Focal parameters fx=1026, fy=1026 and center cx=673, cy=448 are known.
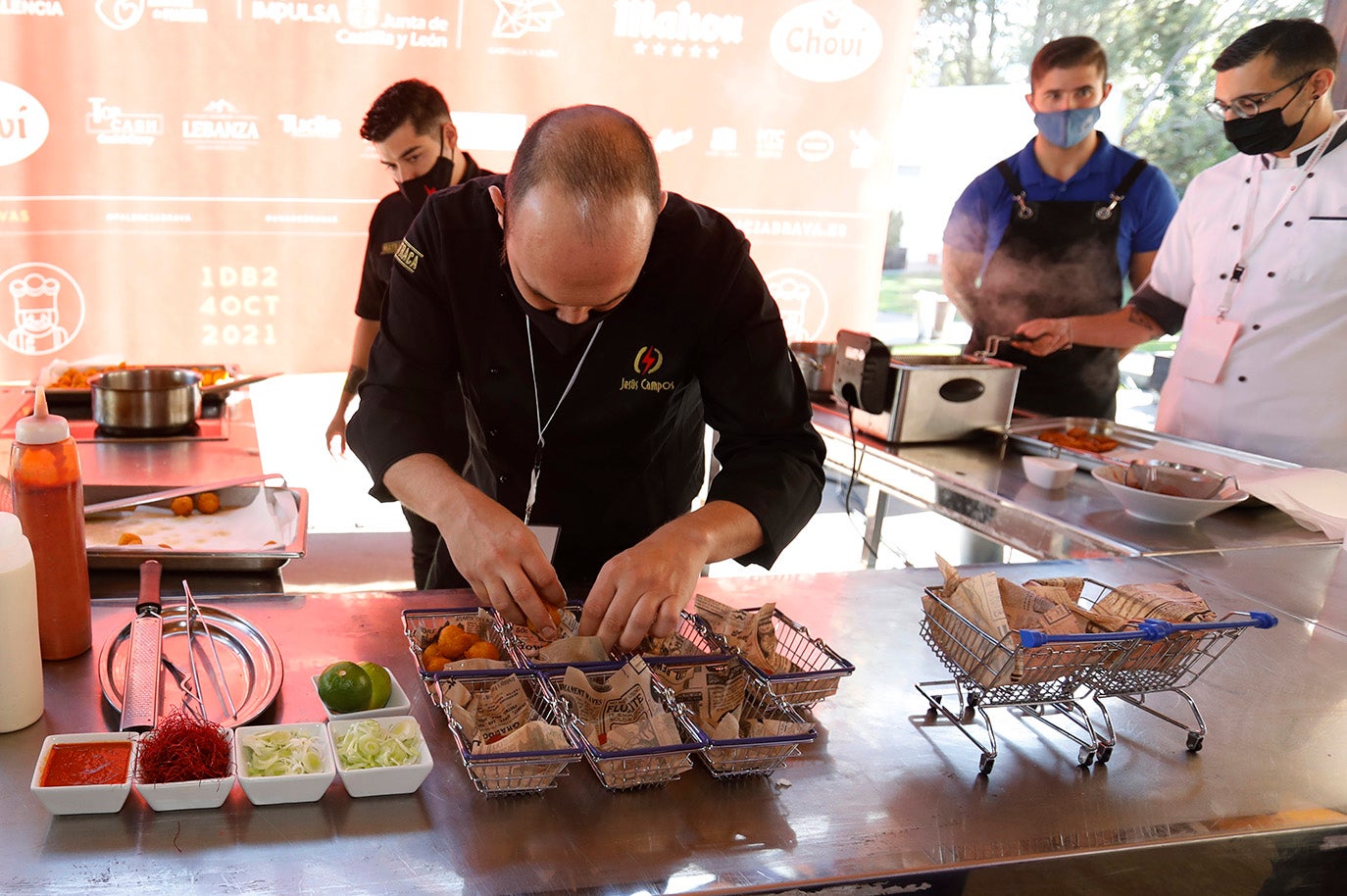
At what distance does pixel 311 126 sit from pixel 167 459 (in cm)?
197

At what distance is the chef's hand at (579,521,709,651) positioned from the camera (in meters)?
1.39

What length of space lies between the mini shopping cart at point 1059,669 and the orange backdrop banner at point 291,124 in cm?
343

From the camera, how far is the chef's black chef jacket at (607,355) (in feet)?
6.07

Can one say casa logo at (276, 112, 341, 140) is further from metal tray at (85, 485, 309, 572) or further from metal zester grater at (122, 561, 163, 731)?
metal zester grater at (122, 561, 163, 731)

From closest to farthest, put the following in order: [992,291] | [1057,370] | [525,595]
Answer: [525,595], [1057,370], [992,291]

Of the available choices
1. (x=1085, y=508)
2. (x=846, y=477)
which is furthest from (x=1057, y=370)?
(x=1085, y=508)

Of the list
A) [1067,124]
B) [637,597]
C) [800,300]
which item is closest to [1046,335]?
[1067,124]

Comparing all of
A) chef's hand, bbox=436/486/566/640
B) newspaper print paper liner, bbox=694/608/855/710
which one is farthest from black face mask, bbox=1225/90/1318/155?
chef's hand, bbox=436/486/566/640

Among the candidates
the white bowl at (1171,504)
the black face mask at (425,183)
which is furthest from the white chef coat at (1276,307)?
the black face mask at (425,183)

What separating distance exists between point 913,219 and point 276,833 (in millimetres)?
4954

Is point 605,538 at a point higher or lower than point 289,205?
lower

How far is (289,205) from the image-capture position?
4172 millimetres

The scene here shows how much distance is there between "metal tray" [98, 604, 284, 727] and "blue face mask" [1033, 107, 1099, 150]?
3748mm

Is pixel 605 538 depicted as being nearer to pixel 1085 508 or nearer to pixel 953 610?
pixel 953 610
